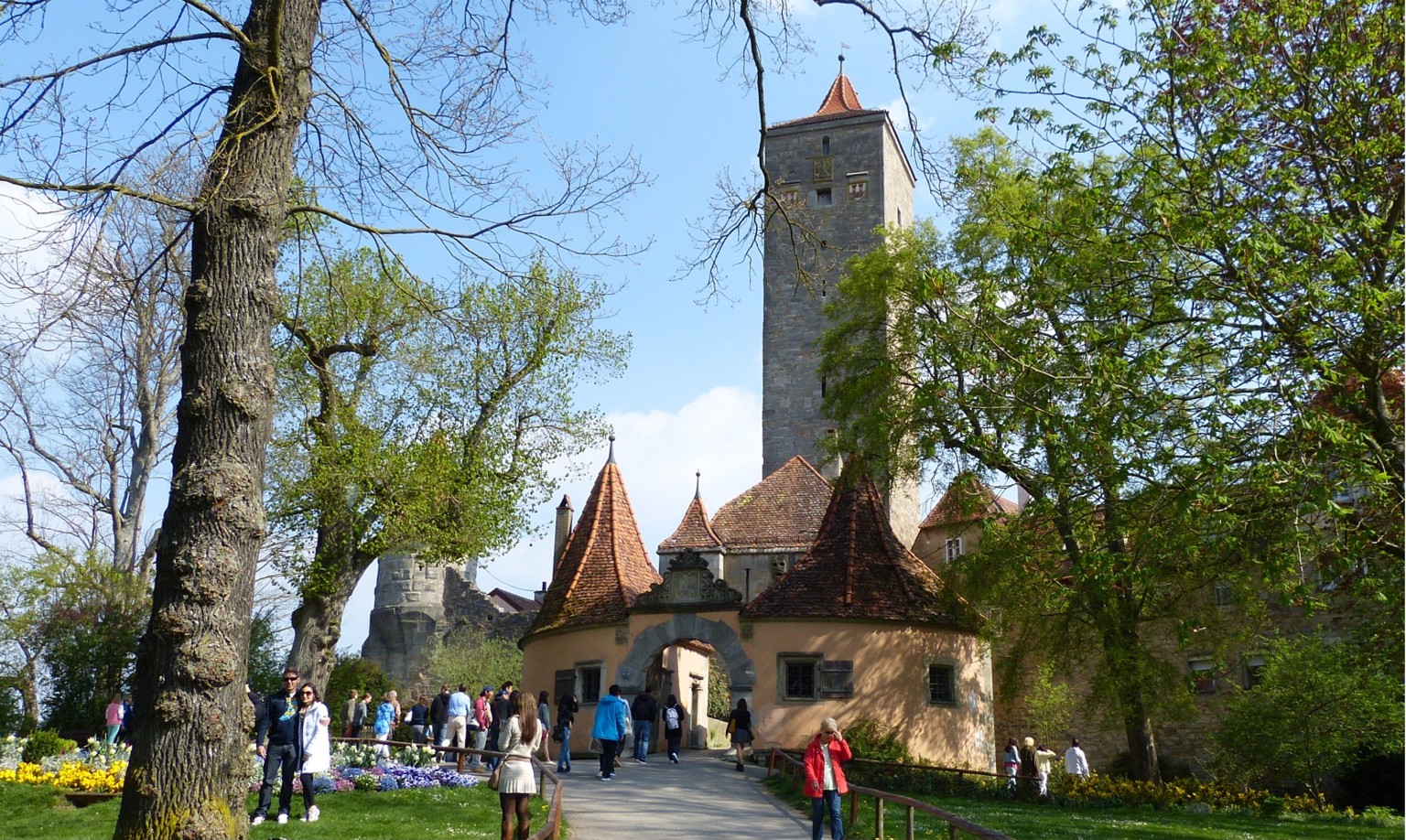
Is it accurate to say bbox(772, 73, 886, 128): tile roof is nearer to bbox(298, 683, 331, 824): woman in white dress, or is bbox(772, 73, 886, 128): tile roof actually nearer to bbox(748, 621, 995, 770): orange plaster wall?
bbox(748, 621, 995, 770): orange plaster wall

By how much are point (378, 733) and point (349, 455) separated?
5.80 metres

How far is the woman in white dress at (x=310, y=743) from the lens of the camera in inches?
486

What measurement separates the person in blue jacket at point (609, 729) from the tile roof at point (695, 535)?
11.6 meters

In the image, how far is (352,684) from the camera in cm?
3603

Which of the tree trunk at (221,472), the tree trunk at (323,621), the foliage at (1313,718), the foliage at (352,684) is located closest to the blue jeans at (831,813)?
the tree trunk at (221,472)

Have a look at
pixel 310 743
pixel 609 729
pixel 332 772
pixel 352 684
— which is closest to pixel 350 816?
pixel 310 743

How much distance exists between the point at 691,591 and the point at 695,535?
8.29m

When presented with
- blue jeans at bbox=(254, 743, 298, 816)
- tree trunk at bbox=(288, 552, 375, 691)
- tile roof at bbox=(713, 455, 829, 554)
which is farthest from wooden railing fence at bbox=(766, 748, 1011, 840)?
tile roof at bbox=(713, 455, 829, 554)

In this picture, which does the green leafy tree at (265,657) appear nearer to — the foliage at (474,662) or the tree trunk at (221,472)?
the foliage at (474,662)

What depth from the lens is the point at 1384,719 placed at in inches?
949

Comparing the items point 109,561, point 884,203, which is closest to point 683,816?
point 109,561

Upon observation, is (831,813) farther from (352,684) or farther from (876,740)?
(352,684)

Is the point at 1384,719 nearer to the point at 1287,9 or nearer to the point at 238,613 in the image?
the point at 1287,9

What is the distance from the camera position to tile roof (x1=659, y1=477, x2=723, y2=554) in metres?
30.9
